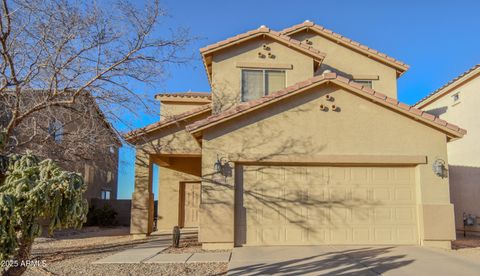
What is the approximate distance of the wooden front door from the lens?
61.9 ft

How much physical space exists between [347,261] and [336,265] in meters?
0.55

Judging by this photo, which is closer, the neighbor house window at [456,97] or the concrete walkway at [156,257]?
the concrete walkway at [156,257]

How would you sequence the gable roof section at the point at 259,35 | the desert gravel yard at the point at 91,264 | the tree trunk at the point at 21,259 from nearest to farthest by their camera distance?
the tree trunk at the point at 21,259 < the desert gravel yard at the point at 91,264 < the gable roof section at the point at 259,35

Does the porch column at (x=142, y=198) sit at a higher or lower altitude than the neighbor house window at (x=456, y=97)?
lower

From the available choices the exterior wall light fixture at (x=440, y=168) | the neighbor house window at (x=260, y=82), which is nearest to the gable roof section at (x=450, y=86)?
the exterior wall light fixture at (x=440, y=168)

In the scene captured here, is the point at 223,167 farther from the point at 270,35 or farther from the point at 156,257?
the point at 270,35

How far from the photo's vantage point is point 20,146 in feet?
33.9

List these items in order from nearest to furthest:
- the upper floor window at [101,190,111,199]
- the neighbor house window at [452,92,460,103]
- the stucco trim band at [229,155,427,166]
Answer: the stucco trim band at [229,155,427,166] < the neighbor house window at [452,92,460,103] < the upper floor window at [101,190,111,199]

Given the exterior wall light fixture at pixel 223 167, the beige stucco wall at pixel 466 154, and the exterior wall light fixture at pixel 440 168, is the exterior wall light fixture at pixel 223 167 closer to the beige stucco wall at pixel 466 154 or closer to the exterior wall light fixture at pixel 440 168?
the exterior wall light fixture at pixel 440 168

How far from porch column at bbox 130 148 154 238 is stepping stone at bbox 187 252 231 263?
4.93 meters

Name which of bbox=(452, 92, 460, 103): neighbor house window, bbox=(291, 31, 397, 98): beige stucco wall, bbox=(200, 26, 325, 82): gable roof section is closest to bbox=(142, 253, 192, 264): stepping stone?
bbox=(200, 26, 325, 82): gable roof section

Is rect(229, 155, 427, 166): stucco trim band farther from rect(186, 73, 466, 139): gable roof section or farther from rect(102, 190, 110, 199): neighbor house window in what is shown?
rect(102, 190, 110, 199): neighbor house window

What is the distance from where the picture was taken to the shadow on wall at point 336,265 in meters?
8.12

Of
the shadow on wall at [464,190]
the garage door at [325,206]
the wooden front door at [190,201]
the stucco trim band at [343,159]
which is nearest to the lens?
the garage door at [325,206]
